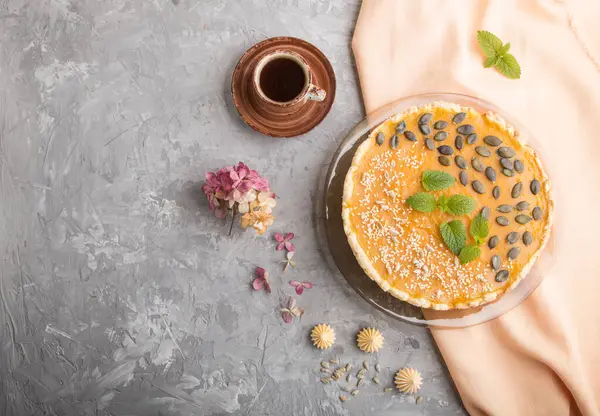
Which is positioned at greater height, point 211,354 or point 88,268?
point 88,268

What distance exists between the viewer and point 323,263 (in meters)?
1.73

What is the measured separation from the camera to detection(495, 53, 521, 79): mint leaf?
66.4 inches

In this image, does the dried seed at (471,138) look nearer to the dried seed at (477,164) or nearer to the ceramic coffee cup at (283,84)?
the dried seed at (477,164)

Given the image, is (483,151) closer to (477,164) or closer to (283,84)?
(477,164)

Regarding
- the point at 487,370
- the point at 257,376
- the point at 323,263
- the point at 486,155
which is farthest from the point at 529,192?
the point at 257,376

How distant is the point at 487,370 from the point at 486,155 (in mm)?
687

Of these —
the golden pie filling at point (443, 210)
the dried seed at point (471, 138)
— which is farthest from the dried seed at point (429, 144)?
the dried seed at point (471, 138)

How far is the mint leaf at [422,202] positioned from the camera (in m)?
1.56

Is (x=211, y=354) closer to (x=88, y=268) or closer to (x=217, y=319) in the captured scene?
(x=217, y=319)

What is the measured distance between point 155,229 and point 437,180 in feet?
3.08

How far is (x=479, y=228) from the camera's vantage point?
156 cm

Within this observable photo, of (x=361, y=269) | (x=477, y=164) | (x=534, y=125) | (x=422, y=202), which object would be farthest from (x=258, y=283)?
(x=534, y=125)

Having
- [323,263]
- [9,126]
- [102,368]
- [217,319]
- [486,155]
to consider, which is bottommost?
[102,368]

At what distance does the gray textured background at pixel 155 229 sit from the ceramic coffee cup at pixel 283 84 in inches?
6.9
